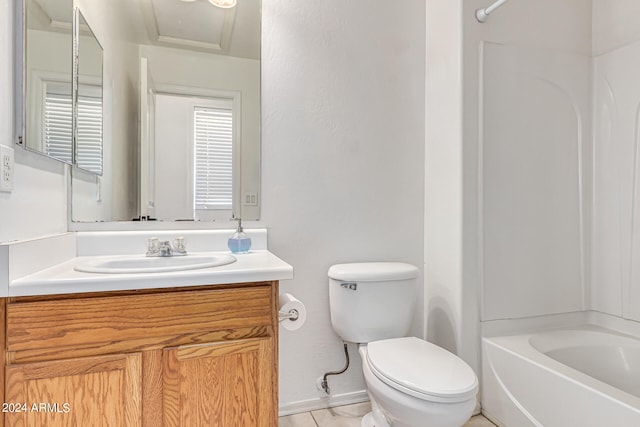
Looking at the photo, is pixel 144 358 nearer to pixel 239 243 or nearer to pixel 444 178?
pixel 239 243

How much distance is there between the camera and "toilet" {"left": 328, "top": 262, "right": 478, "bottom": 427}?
1210 millimetres

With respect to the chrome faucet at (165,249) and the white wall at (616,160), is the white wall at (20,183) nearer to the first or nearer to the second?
the chrome faucet at (165,249)

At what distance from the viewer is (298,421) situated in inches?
67.2

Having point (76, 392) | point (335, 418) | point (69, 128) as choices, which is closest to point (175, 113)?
point (69, 128)

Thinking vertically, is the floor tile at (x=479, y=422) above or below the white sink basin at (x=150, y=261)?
below

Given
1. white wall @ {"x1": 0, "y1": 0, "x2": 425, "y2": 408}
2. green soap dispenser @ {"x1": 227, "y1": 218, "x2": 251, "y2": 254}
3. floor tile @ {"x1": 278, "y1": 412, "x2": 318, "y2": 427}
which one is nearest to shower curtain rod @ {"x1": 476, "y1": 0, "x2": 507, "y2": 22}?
white wall @ {"x1": 0, "y1": 0, "x2": 425, "y2": 408}

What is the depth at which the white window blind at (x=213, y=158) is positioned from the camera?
1639 millimetres

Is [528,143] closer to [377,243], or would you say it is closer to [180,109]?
[377,243]

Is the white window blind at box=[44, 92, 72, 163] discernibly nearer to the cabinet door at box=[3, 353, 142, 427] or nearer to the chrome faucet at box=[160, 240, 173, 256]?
the chrome faucet at box=[160, 240, 173, 256]

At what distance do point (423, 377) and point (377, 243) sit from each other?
78 cm

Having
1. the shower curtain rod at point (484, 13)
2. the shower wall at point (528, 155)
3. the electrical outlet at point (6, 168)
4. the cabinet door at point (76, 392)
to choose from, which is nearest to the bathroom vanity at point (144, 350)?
the cabinet door at point (76, 392)

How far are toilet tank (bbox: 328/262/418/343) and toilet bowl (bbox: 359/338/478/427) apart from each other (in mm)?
236

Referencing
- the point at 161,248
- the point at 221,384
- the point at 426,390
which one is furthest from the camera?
the point at 161,248

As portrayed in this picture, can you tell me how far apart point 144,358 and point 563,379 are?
4.81 ft
